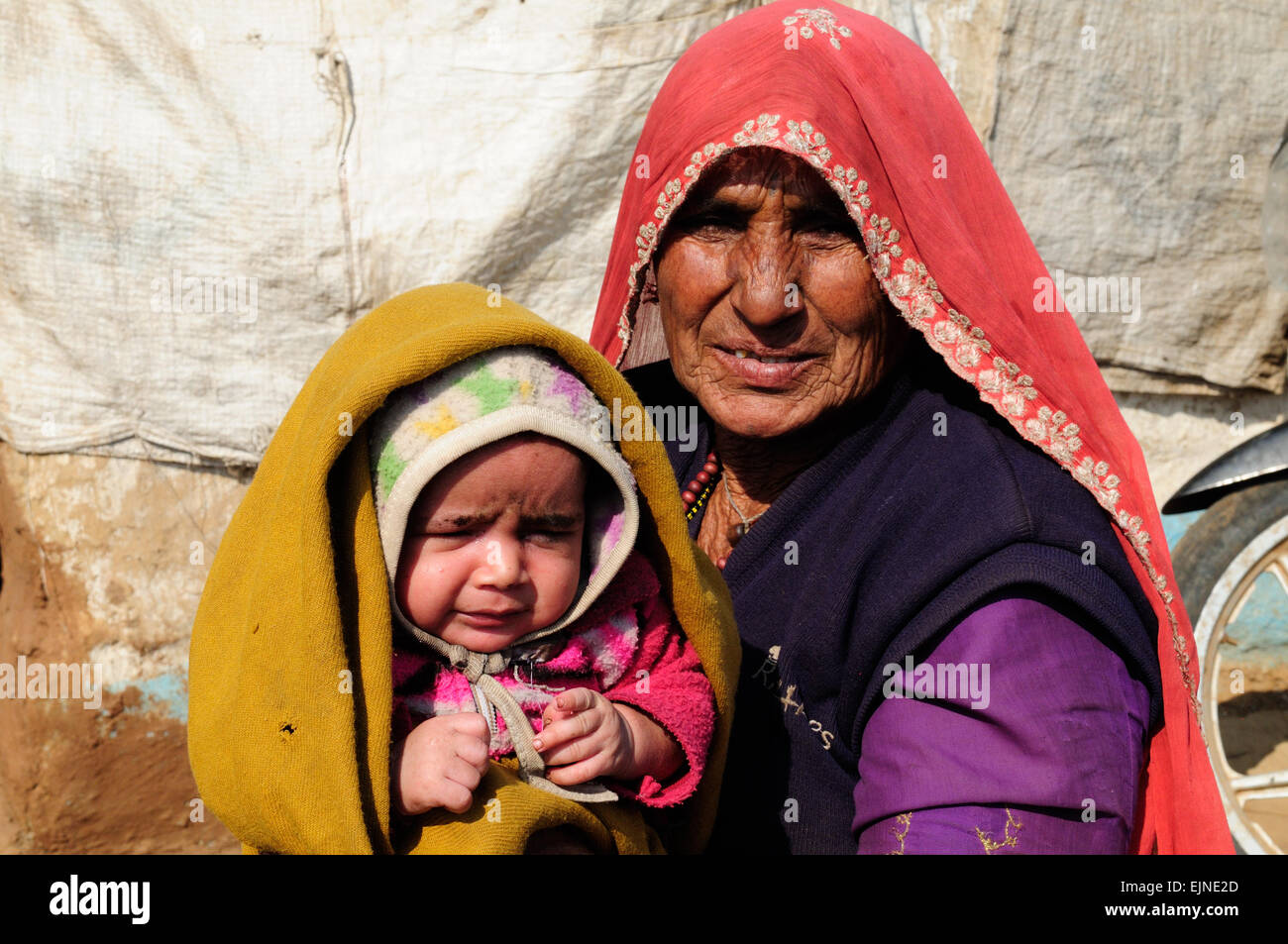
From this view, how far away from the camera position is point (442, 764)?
65.4 inches

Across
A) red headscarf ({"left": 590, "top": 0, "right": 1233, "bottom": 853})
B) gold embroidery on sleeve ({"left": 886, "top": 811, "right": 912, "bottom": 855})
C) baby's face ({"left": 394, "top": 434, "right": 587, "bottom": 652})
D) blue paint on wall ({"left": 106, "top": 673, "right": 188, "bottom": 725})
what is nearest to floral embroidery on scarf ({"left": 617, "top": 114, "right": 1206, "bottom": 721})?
red headscarf ({"left": 590, "top": 0, "right": 1233, "bottom": 853})

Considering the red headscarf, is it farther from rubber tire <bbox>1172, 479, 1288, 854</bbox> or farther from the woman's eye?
rubber tire <bbox>1172, 479, 1288, 854</bbox>

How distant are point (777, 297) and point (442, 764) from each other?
1.08m

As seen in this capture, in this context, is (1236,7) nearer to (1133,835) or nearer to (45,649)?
(1133,835)

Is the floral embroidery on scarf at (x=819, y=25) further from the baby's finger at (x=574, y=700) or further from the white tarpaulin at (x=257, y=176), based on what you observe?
the white tarpaulin at (x=257, y=176)

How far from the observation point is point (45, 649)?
173 inches

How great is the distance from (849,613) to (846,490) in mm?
273

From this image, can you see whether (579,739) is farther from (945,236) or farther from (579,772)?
(945,236)

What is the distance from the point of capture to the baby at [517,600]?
1.71 metres

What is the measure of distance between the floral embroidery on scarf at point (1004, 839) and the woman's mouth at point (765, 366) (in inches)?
35.8

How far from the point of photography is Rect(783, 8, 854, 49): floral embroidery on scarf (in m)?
2.29

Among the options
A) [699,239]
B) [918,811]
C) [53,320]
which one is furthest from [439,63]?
[918,811]

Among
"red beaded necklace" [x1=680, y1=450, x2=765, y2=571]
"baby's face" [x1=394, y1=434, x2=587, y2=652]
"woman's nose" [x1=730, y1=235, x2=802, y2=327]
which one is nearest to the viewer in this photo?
"baby's face" [x1=394, y1=434, x2=587, y2=652]

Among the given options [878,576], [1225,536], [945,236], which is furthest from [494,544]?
[1225,536]
